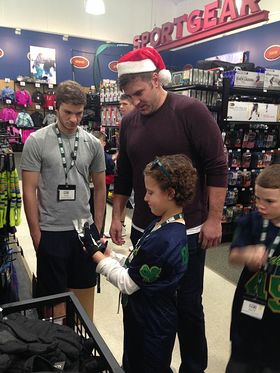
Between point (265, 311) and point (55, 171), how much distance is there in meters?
1.31

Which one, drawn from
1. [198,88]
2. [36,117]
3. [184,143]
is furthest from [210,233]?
[36,117]

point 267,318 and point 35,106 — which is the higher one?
point 35,106

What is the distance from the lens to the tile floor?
2324mm

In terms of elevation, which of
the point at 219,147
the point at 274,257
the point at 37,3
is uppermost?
the point at 37,3

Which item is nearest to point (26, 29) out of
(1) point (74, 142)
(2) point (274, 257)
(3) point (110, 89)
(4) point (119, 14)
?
(4) point (119, 14)

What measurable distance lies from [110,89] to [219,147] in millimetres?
4959

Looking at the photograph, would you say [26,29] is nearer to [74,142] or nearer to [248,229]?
[74,142]

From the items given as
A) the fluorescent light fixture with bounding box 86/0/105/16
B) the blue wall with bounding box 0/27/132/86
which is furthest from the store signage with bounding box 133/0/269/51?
the fluorescent light fixture with bounding box 86/0/105/16

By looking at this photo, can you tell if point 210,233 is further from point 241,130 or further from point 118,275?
point 241,130

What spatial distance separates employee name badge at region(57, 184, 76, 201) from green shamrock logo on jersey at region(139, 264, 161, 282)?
81 cm

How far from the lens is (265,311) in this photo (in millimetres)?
1425

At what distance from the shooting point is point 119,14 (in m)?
9.76

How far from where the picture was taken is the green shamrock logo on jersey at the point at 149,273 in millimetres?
1350

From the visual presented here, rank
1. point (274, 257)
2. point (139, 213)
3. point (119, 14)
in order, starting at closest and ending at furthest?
1. point (274, 257)
2. point (139, 213)
3. point (119, 14)
